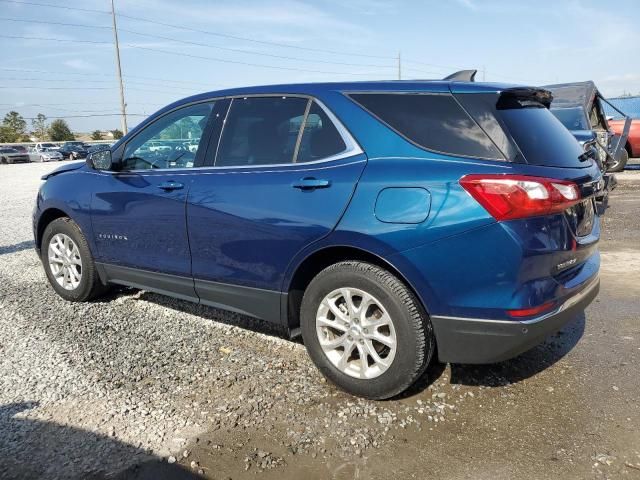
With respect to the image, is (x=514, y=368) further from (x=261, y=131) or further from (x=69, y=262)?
(x=69, y=262)

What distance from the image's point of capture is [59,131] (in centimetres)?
7988

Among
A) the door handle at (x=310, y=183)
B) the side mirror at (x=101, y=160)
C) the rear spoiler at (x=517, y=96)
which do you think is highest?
the rear spoiler at (x=517, y=96)

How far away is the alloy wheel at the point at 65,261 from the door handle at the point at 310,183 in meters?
2.57

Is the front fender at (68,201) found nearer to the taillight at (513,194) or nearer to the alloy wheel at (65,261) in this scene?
the alloy wheel at (65,261)

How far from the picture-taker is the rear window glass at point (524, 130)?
2766 mm

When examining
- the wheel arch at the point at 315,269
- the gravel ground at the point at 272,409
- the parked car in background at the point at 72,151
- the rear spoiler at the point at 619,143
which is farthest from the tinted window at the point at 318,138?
the parked car in background at the point at 72,151

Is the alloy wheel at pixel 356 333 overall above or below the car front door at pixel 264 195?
below

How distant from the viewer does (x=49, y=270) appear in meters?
5.04

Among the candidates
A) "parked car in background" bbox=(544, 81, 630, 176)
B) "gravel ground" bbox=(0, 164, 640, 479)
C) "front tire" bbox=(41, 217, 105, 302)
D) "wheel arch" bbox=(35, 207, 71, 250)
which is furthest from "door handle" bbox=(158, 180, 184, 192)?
"parked car in background" bbox=(544, 81, 630, 176)

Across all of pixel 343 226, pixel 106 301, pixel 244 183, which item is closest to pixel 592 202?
pixel 343 226

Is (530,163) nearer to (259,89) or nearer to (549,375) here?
(549,375)

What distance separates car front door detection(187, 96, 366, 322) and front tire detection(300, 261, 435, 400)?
0.28 metres

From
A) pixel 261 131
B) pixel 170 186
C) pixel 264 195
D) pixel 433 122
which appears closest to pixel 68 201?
pixel 170 186

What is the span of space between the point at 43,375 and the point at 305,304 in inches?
69.4
